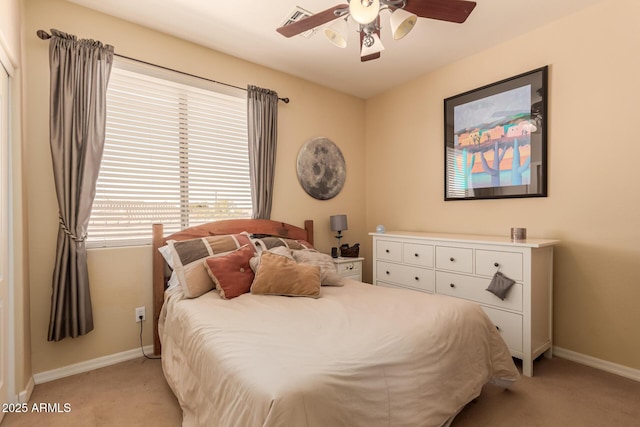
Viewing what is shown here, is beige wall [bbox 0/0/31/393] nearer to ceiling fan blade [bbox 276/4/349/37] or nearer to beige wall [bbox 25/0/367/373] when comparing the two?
beige wall [bbox 25/0/367/373]

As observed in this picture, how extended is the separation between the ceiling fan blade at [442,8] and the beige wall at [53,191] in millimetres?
1936

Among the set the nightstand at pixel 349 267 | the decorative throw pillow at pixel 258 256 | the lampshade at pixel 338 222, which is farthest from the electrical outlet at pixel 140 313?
the lampshade at pixel 338 222

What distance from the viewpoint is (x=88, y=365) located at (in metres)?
2.37

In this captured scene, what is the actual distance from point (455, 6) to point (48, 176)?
288 centimetres

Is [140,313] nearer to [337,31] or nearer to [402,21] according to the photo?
[337,31]

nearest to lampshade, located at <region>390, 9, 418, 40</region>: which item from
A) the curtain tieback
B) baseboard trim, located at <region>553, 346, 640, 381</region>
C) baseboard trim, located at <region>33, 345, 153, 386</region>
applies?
the curtain tieback

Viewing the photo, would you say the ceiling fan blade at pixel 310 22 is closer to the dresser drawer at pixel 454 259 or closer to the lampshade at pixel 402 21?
the lampshade at pixel 402 21

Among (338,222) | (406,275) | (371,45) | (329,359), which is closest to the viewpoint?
(329,359)

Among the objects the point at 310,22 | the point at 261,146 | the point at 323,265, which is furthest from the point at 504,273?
the point at 261,146

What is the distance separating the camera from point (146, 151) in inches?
104

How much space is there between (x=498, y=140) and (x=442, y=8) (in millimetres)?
1557

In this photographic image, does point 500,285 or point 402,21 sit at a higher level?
point 402,21

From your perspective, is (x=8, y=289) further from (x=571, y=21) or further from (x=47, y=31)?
(x=571, y=21)

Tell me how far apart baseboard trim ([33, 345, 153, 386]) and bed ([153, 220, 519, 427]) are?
638 millimetres
